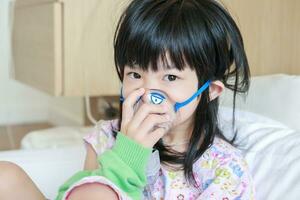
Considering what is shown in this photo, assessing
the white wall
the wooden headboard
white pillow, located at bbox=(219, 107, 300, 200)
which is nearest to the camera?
white pillow, located at bbox=(219, 107, 300, 200)

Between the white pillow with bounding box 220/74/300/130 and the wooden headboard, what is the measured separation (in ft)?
0.87

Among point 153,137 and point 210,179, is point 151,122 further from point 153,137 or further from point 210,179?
point 210,179

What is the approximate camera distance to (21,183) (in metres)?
0.85

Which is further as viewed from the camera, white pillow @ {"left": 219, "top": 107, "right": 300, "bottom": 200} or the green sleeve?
white pillow @ {"left": 219, "top": 107, "right": 300, "bottom": 200}

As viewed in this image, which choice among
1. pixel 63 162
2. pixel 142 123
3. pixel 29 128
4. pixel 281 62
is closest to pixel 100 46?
pixel 63 162

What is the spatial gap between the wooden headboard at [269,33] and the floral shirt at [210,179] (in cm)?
59

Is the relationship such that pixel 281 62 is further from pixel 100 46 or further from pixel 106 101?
pixel 106 101

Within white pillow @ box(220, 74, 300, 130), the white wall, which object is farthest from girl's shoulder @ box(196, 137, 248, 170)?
the white wall

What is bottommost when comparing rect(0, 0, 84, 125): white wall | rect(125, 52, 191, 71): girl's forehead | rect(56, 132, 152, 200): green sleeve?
rect(0, 0, 84, 125): white wall

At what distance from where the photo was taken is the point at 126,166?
72cm

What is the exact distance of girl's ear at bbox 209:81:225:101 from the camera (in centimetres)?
85

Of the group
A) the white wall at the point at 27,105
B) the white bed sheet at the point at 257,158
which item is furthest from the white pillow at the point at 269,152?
the white wall at the point at 27,105

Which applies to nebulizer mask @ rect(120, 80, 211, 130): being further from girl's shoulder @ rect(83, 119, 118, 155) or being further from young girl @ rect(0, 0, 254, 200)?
girl's shoulder @ rect(83, 119, 118, 155)

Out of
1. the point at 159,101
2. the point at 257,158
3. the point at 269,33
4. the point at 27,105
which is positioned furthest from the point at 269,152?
the point at 27,105
